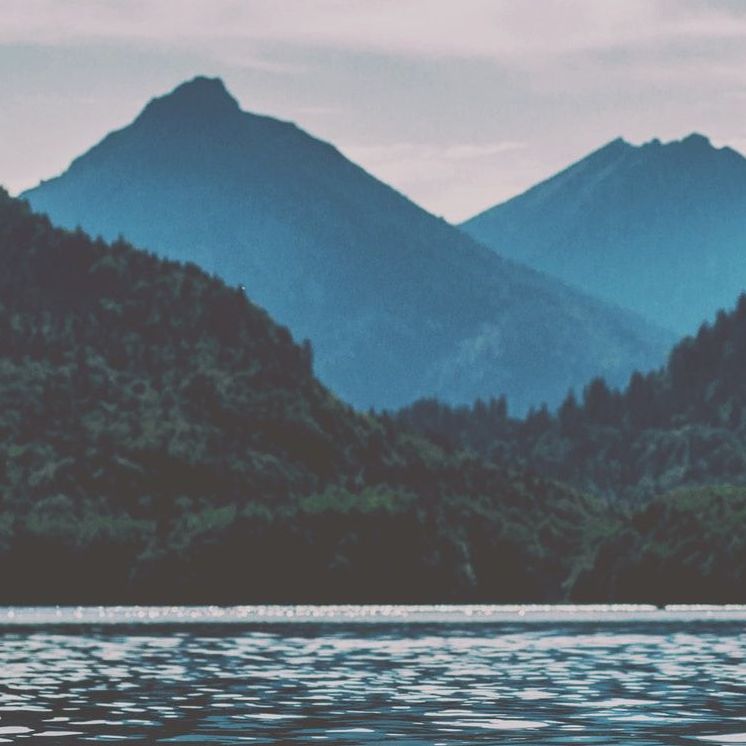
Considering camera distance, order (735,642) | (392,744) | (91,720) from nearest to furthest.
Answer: (392,744)
(91,720)
(735,642)

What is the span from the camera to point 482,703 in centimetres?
8156

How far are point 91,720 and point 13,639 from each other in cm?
8775

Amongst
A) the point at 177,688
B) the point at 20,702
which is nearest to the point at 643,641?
the point at 177,688

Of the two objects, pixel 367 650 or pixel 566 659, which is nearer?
pixel 566 659

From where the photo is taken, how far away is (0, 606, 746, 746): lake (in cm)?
6744

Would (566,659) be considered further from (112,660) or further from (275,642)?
(275,642)

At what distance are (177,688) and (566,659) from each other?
36160 millimetres

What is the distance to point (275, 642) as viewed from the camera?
6240 inches

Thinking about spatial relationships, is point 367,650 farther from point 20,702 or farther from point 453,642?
point 20,702

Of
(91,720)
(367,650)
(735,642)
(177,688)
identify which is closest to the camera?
(91,720)

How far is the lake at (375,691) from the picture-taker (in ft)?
221

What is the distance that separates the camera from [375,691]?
89688mm

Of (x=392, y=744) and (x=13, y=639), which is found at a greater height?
(x=13, y=639)

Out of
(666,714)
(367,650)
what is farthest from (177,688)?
(367,650)
